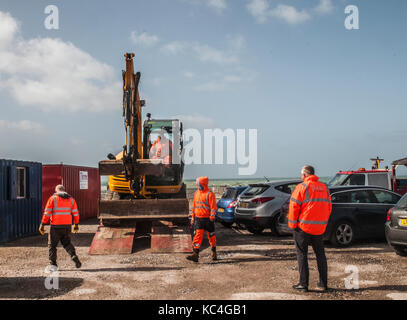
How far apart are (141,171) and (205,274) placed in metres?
3.58

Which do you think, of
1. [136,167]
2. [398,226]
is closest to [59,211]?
[136,167]

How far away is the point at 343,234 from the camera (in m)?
10.4

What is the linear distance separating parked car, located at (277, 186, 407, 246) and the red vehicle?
161 inches

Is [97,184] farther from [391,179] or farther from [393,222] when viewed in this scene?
[393,222]

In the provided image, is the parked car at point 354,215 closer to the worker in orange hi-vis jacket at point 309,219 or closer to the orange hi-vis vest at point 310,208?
the worker in orange hi-vis jacket at point 309,219

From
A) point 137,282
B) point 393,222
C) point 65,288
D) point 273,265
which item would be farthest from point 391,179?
point 65,288

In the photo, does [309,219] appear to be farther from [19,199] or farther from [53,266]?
[19,199]

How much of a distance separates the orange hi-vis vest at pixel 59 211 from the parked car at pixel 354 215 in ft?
17.8

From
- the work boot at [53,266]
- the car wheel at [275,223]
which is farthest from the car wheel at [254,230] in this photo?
the work boot at [53,266]

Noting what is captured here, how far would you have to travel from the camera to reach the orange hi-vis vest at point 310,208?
6.39m

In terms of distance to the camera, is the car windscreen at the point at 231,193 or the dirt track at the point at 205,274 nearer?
the dirt track at the point at 205,274

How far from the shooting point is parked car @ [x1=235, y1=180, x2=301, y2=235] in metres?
12.0

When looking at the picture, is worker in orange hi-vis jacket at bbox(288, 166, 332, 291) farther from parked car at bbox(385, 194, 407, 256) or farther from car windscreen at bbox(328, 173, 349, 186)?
car windscreen at bbox(328, 173, 349, 186)
